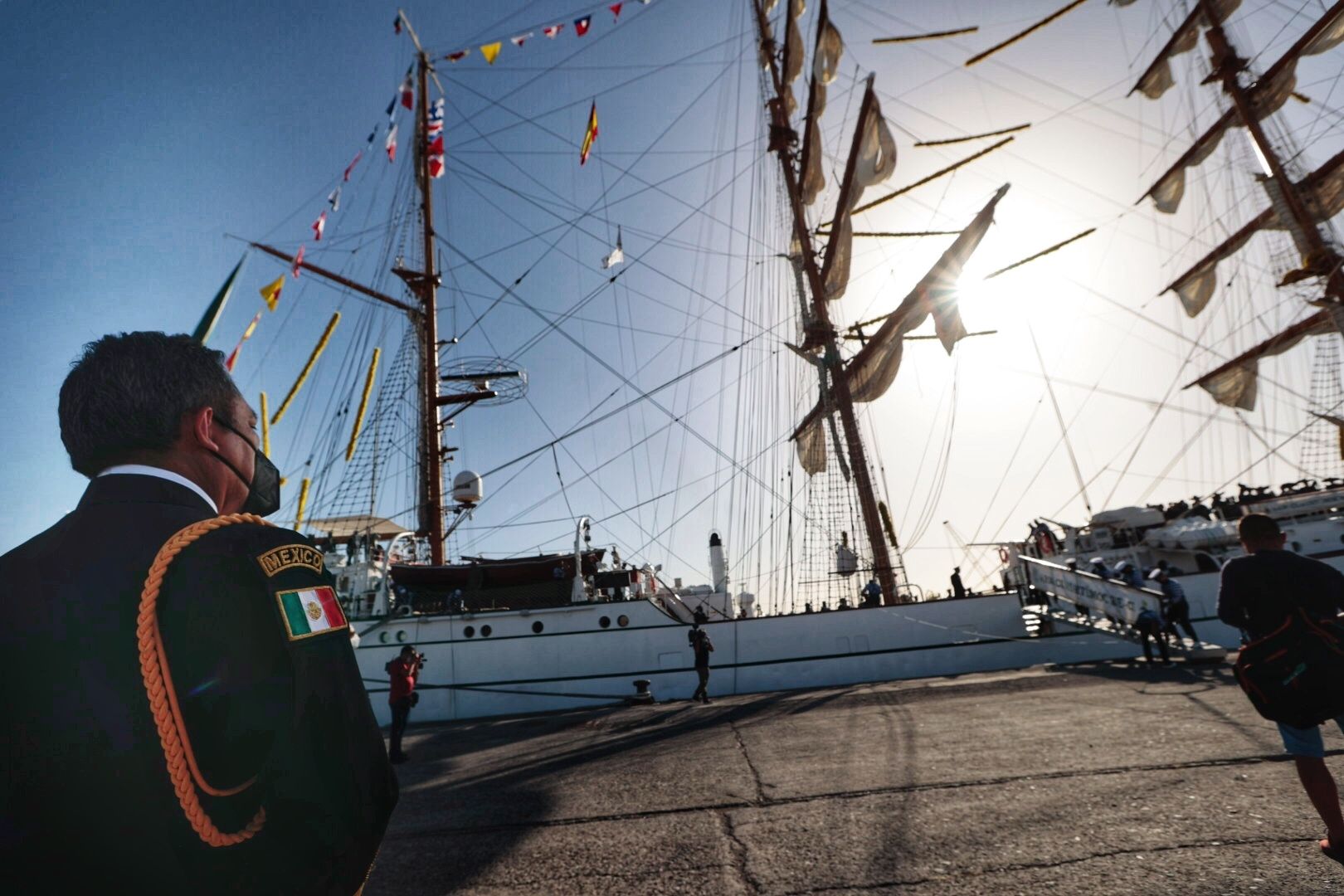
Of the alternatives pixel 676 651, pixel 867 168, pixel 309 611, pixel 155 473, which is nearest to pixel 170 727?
pixel 309 611

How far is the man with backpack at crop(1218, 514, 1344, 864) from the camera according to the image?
2.56m

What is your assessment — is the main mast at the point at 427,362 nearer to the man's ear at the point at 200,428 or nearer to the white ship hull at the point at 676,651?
the white ship hull at the point at 676,651

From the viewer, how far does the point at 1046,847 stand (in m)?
2.96

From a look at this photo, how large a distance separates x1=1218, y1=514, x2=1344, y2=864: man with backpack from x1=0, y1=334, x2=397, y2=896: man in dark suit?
340 cm

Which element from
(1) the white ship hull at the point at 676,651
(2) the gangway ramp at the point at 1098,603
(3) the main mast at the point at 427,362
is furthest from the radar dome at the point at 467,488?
(2) the gangway ramp at the point at 1098,603

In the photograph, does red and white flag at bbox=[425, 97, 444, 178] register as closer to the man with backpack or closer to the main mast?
the main mast

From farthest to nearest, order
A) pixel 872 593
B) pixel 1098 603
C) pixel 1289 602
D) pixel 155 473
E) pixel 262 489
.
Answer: pixel 872 593, pixel 1098 603, pixel 1289 602, pixel 262 489, pixel 155 473

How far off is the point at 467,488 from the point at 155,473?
19.6 metres

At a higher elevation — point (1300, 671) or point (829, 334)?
point (829, 334)

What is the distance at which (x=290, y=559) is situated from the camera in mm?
1095

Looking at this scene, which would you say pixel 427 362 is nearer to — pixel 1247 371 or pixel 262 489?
pixel 262 489

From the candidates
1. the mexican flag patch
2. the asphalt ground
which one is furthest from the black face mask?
the asphalt ground

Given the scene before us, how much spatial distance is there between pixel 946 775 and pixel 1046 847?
1481 millimetres

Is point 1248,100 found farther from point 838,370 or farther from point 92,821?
point 92,821
